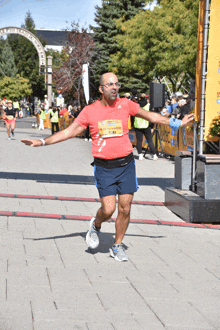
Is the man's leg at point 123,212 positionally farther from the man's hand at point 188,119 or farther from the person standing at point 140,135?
the person standing at point 140,135

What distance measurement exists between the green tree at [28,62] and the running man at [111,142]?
71.8m

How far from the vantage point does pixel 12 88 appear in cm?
6750

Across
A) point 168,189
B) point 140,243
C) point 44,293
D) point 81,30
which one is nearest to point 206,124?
point 168,189

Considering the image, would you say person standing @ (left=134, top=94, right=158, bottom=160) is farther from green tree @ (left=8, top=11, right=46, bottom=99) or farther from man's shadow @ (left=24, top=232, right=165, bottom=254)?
green tree @ (left=8, top=11, right=46, bottom=99)

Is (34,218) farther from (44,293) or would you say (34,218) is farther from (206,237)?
(44,293)

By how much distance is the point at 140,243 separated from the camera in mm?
5633

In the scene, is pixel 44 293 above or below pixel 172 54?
below

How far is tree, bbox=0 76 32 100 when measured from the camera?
6700 centimetres

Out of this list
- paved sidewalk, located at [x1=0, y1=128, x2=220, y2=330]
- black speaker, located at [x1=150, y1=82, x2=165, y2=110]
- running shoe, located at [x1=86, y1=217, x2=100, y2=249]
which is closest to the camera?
paved sidewalk, located at [x1=0, y1=128, x2=220, y2=330]

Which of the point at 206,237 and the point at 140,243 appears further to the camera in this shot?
the point at 206,237

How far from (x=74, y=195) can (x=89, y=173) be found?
2.90 metres

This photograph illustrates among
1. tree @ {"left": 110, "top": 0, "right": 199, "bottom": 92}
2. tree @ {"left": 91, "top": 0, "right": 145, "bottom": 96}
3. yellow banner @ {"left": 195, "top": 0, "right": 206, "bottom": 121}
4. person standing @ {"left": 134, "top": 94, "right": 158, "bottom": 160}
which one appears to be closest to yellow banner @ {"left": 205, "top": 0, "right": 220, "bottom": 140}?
yellow banner @ {"left": 195, "top": 0, "right": 206, "bottom": 121}

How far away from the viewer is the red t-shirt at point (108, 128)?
480 cm

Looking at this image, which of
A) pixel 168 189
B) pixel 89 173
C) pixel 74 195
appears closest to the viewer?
pixel 168 189
